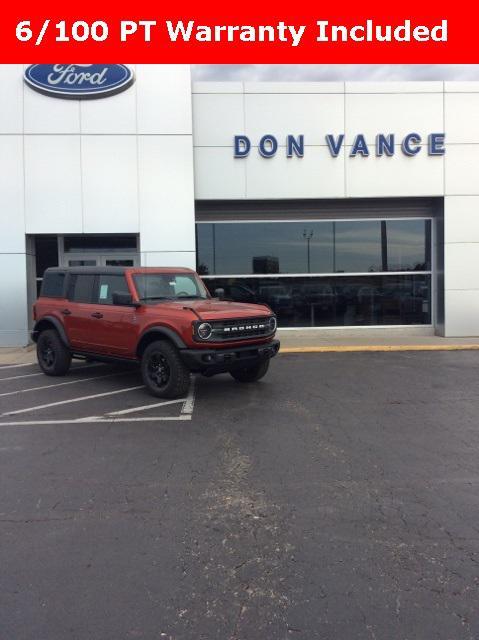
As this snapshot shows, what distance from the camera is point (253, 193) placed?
47.2 feet

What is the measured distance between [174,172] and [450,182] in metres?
7.55

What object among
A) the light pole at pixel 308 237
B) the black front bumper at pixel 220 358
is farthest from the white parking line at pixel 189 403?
the light pole at pixel 308 237

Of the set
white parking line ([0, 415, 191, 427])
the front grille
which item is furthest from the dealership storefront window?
white parking line ([0, 415, 191, 427])

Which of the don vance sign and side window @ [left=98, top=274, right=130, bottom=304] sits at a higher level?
the don vance sign

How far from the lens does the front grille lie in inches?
285

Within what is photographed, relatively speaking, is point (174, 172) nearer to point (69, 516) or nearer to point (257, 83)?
point (257, 83)

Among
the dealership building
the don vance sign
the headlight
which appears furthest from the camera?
the don vance sign

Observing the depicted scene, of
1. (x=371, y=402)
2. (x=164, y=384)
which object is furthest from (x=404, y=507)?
(x=164, y=384)

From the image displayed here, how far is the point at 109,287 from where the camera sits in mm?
8562

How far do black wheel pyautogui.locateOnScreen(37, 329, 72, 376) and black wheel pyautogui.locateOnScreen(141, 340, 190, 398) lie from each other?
229 cm

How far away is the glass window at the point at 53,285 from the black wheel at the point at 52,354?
666 millimetres

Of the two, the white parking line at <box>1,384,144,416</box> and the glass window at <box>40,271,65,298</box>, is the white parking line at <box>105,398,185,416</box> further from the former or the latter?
the glass window at <box>40,271,65,298</box>

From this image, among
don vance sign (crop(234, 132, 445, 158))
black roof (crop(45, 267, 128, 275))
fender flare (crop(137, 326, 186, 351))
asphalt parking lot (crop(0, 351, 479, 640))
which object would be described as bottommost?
asphalt parking lot (crop(0, 351, 479, 640))

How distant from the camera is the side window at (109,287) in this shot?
27.4 feet
